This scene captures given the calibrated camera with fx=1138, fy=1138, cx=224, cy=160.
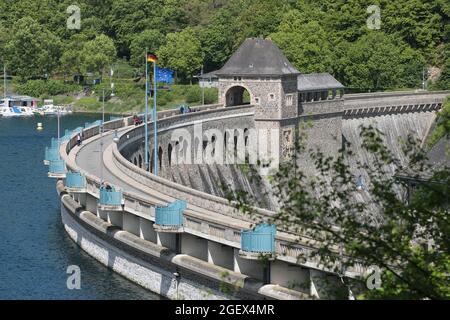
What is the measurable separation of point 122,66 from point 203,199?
105704 millimetres

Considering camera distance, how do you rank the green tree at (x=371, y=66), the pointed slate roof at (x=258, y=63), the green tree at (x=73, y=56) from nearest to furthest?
the pointed slate roof at (x=258, y=63) → the green tree at (x=371, y=66) → the green tree at (x=73, y=56)

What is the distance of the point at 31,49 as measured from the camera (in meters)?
146

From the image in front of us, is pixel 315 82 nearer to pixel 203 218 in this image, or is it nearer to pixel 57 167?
pixel 57 167

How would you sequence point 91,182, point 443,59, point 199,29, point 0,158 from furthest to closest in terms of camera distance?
point 199,29, point 443,59, point 0,158, point 91,182

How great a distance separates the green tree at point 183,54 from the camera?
139 meters

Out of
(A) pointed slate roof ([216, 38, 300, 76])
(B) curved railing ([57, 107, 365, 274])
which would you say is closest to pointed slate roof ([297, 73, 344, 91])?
(A) pointed slate roof ([216, 38, 300, 76])

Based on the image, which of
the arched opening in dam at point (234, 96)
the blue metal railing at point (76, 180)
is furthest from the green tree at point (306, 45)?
the blue metal railing at point (76, 180)

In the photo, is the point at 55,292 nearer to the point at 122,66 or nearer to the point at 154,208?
the point at 154,208

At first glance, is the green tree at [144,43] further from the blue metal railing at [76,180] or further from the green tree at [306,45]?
the blue metal railing at [76,180]

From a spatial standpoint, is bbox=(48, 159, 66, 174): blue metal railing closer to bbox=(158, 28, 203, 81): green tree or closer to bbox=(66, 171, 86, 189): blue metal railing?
bbox=(66, 171, 86, 189): blue metal railing

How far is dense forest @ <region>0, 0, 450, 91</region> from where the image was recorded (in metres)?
128

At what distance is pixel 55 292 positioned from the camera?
45.2m

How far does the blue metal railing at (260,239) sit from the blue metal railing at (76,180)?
16803 mm
